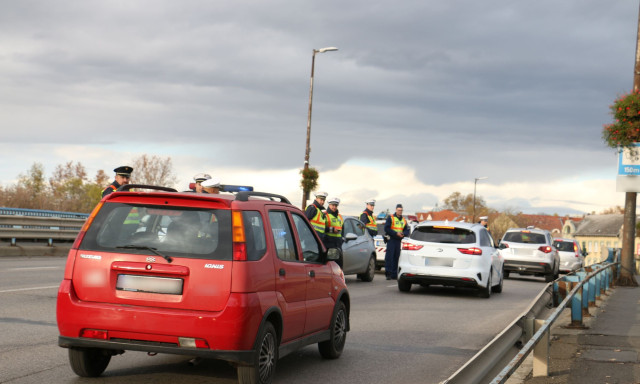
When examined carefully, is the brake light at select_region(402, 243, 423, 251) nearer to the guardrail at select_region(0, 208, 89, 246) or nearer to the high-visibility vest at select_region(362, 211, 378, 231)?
the high-visibility vest at select_region(362, 211, 378, 231)

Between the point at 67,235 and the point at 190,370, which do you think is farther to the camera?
the point at 67,235

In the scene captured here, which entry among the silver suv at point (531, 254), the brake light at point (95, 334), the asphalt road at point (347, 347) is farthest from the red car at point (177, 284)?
the silver suv at point (531, 254)

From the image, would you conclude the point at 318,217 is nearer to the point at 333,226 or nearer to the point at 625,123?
the point at 333,226

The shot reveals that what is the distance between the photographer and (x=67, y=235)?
25578 mm

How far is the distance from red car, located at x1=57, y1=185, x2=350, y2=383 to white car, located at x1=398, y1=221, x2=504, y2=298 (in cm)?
1005

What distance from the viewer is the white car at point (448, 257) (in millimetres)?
16391

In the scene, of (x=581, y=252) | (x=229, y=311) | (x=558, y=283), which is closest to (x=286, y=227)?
(x=229, y=311)

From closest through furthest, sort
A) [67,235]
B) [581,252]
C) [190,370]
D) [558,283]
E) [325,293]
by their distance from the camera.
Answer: [190,370], [325,293], [558,283], [67,235], [581,252]

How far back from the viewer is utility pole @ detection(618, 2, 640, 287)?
22.1 metres

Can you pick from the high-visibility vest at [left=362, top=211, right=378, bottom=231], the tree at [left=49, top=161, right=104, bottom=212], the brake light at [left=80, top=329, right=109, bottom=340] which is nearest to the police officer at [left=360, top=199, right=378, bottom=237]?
the high-visibility vest at [left=362, top=211, right=378, bottom=231]

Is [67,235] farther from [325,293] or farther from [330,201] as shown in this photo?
[325,293]

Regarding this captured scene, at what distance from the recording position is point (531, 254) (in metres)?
24.9

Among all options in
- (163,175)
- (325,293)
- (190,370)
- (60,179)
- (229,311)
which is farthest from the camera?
(60,179)

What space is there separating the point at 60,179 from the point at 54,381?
83.0 m
